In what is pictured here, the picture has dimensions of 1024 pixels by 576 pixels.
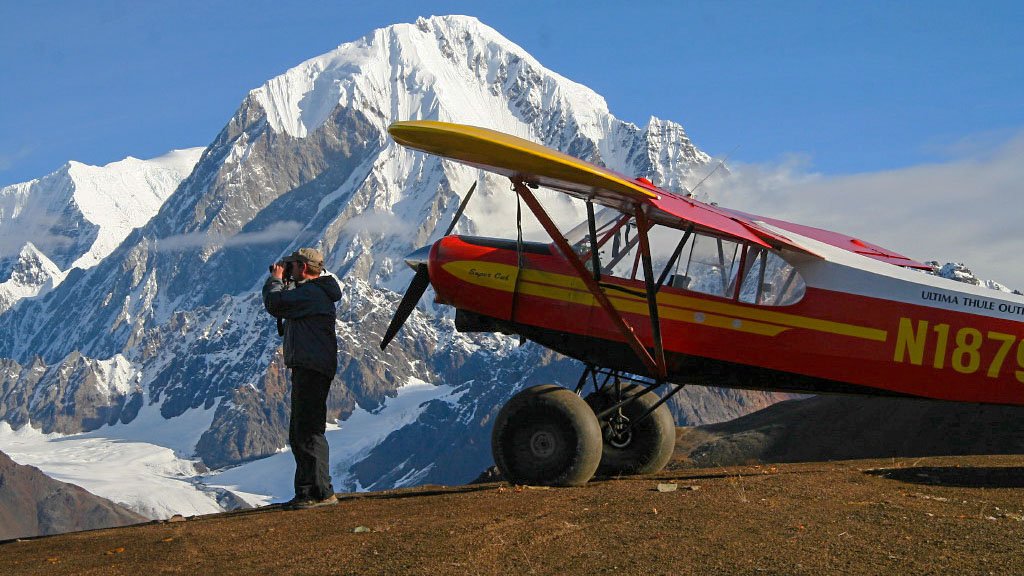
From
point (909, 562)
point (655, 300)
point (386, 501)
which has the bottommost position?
point (386, 501)

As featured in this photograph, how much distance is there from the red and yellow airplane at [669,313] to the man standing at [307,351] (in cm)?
187

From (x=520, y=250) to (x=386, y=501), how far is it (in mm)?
3819

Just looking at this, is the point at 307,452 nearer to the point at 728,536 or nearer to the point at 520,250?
the point at 520,250

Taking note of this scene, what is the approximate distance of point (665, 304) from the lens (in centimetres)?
1314

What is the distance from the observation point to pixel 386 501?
1189 cm

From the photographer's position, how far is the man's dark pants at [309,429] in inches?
457

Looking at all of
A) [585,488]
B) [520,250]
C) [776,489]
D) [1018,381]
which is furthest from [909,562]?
[520,250]

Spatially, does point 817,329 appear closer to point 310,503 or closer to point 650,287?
point 650,287

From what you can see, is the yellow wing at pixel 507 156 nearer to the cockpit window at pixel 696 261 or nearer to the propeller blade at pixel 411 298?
the cockpit window at pixel 696 261

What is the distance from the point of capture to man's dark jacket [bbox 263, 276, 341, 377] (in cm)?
1150

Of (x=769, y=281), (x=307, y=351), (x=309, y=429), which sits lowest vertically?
(x=309, y=429)

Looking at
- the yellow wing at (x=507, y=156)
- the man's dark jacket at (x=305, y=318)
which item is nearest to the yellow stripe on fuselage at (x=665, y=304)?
the yellow wing at (x=507, y=156)

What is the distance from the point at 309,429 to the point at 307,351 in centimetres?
86

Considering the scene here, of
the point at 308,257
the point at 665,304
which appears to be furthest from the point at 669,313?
the point at 308,257
